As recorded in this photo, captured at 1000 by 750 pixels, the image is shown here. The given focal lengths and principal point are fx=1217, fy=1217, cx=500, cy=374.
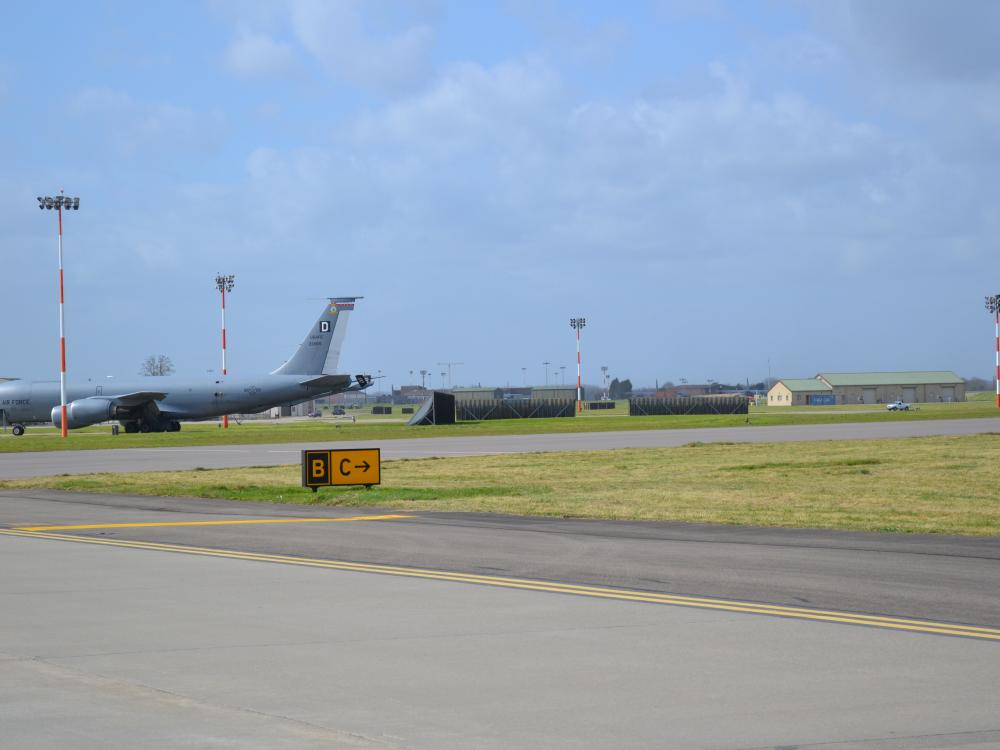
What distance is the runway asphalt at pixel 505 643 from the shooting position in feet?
23.5

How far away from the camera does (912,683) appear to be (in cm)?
818

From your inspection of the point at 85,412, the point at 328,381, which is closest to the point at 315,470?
the point at 328,381

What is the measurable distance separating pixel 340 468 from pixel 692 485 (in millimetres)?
7940

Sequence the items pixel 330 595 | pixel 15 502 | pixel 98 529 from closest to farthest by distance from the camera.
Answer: pixel 330 595, pixel 98 529, pixel 15 502

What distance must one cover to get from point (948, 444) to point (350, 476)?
2292cm

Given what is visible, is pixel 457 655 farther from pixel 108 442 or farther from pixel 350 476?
pixel 108 442

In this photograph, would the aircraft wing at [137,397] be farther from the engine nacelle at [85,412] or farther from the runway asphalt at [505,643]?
the runway asphalt at [505,643]

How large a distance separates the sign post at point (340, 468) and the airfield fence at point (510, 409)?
216 ft

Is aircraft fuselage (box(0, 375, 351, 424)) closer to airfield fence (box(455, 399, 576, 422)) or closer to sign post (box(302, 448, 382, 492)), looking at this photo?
airfield fence (box(455, 399, 576, 422))

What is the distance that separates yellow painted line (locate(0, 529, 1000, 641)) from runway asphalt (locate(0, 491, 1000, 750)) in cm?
5

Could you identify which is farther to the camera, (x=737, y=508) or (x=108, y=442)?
(x=108, y=442)

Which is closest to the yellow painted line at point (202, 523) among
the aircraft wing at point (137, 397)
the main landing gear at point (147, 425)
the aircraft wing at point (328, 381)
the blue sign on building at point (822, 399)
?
the aircraft wing at point (328, 381)

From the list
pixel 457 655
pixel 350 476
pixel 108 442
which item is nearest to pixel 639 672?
pixel 457 655

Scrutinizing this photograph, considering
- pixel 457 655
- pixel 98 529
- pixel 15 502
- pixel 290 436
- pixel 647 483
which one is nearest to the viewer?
pixel 457 655
